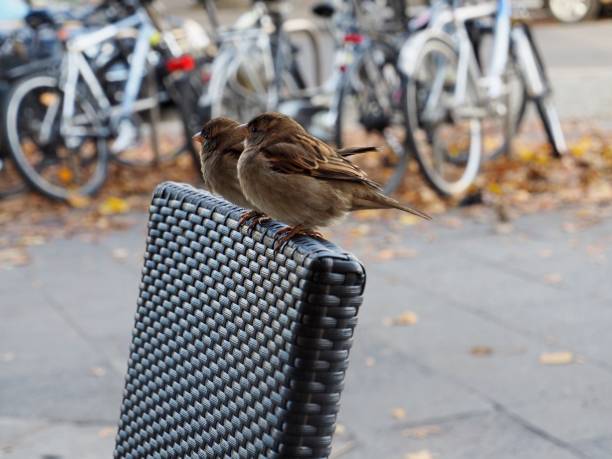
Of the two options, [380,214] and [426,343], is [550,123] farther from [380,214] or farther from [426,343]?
[426,343]

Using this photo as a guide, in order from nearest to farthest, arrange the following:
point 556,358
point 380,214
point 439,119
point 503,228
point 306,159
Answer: point 306,159
point 556,358
point 503,228
point 380,214
point 439,119

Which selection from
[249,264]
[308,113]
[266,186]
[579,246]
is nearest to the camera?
[249,264]

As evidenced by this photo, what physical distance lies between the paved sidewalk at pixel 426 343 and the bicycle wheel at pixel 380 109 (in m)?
0.76

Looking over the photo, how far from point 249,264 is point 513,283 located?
4784mm

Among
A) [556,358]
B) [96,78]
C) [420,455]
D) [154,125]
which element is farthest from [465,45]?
[420,455]

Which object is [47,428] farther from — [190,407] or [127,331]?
[190,407]

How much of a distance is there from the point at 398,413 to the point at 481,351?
819 millimetres

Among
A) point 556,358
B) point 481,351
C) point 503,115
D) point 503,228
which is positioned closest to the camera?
point 556,358

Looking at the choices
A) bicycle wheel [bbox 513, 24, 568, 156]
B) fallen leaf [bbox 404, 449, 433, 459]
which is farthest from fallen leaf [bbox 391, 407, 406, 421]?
bicycle wheel [bbox 513, 24, 568, 156]

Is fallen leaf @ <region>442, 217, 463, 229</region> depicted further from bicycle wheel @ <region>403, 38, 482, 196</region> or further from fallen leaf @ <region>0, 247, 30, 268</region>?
fallen leaf @ <region>0, 247, 30, 268</region>

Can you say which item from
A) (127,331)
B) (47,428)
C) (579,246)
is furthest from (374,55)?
(47,428)

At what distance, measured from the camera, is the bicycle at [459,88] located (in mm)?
8211

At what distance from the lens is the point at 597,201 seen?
8344 mm

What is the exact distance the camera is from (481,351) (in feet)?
17.4
